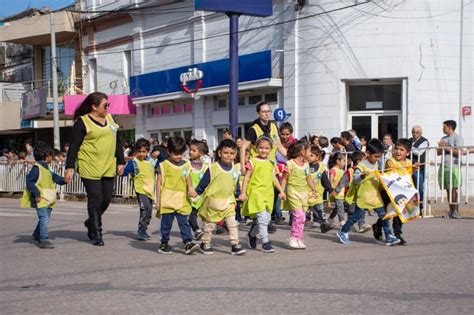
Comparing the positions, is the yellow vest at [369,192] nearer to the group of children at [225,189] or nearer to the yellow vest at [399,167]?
the group of children at [225,189]

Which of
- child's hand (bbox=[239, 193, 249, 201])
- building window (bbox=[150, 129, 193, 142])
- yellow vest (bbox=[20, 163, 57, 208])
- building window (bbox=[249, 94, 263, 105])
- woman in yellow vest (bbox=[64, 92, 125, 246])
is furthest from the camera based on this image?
building window (bbox=[150, 129, 193, 142])

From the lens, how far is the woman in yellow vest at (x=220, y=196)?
8.72m

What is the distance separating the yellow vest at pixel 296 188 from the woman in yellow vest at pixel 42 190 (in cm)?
300

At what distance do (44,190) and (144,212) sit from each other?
1501 millimetres

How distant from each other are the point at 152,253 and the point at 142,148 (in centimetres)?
216

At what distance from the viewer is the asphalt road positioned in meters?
5.90

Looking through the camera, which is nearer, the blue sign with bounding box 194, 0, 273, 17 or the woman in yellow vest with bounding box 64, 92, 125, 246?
the woman in yellow vest with bounding box 64, 92, 125, 246

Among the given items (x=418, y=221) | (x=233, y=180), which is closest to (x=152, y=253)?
(x=233, y=180)

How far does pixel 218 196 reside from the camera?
8742mm

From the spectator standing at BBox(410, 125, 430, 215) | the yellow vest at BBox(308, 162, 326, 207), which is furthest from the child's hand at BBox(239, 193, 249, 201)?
the spectator standing at BBox(410, 125, 430, 215)

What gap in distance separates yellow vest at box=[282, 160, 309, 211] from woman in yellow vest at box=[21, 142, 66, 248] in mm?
3005

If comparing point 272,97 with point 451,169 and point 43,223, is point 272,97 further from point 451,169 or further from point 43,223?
point 43,223

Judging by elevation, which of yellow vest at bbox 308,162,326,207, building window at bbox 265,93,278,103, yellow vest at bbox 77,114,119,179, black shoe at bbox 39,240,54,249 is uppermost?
building window at bbox 265,93,278,103

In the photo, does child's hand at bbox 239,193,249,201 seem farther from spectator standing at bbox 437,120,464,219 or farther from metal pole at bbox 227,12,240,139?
metal pole at bbox 227,12,240,139
